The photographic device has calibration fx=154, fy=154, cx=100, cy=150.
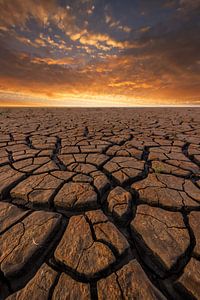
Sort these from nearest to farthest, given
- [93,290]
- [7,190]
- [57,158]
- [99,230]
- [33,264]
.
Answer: [93,290]
[33,264]
[99,230]
[7,190]
[57,158]

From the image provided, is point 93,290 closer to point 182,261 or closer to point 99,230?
point 99,230

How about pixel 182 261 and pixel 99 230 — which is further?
pixel 99 230

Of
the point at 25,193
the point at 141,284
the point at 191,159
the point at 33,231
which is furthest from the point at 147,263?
the point at 191,159

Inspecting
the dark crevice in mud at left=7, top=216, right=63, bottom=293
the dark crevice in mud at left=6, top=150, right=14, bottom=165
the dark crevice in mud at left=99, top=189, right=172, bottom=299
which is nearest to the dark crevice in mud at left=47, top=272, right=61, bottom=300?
the dark crevice in mud at left=7, top=216, right=63, bottom=293

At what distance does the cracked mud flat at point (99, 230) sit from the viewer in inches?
25.4

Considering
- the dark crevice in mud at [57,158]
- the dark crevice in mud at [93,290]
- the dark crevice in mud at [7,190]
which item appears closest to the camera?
the dark crevice in mud at [93,290]

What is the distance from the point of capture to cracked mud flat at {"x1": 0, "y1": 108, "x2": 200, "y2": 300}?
646 millimetres

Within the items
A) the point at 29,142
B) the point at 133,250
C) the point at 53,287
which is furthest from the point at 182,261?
the point at 29,142

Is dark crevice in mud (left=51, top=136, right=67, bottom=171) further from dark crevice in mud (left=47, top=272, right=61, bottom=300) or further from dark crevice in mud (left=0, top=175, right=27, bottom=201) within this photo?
dark crevice in mud (left=47, top=272, right=61, bottom=300)

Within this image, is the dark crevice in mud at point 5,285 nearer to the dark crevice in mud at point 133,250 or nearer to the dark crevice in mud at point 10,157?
the dark crevice in mud at point 133,250

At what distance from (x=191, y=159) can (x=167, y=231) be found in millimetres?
1288

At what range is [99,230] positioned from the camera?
0.87 m

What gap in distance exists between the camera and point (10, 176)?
1.44m

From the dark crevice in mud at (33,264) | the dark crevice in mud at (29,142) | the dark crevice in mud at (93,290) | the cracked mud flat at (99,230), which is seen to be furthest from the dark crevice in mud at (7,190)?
the dark crevice in mud at (29,142)
